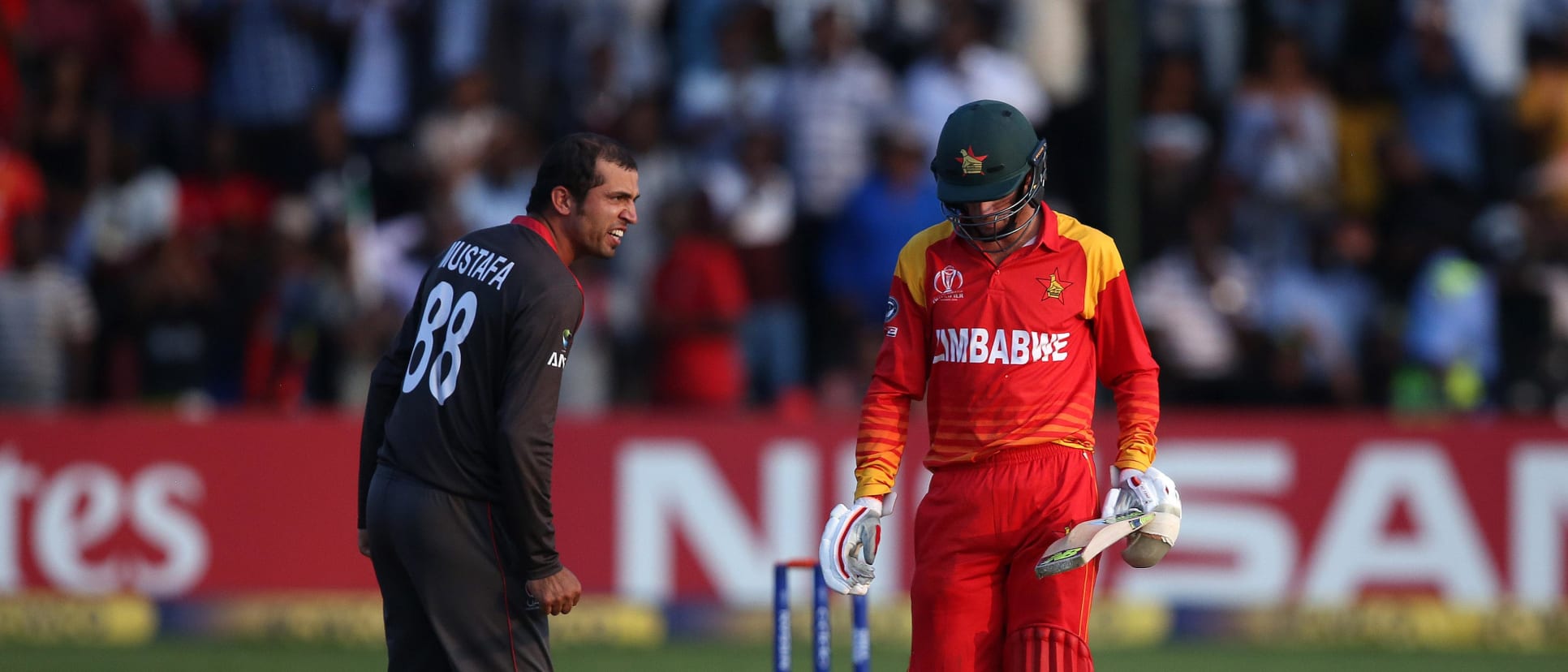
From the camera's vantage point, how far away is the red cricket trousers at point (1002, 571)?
19.2 feet

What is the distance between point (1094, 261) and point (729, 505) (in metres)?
5.89

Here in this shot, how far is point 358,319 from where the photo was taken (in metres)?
12.5

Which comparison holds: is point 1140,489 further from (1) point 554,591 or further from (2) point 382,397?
(2) point 382,397

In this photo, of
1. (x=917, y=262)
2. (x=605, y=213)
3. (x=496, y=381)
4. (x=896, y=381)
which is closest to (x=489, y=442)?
(x=496, y=381)

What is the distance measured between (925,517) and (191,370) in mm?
7903

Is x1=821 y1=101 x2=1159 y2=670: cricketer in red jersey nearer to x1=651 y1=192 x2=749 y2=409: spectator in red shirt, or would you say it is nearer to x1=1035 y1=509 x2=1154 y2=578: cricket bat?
x1=1035 y1=509 x2=1154 y2=578: cricket bat

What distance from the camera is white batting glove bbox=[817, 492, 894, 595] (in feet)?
19.8

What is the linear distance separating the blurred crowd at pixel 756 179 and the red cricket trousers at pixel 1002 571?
641 centimetres

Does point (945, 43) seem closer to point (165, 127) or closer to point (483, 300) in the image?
point (165, 127)

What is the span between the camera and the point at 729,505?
11711mm

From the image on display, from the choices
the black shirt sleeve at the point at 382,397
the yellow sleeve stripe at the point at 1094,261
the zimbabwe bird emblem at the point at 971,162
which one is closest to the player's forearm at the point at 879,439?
the yellow sleeve stripe at the point at 1094,261

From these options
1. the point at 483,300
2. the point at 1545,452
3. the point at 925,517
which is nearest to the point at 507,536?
the point at 483,300

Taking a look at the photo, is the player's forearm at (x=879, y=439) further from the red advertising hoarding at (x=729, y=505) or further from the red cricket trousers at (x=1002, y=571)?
the red advertising hoarding at (x=729, y=505)

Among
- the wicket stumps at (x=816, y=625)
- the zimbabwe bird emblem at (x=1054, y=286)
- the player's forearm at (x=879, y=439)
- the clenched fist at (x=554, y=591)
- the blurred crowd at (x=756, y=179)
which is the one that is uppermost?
the blurred crowd at (x=756, y=179)
